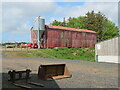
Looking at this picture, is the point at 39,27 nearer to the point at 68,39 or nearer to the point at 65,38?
the point at 65,38

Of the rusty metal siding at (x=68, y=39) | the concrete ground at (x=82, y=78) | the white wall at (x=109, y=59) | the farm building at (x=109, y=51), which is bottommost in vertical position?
the concrete ground at (x=82, y=78)

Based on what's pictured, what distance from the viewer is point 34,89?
712 centimetres

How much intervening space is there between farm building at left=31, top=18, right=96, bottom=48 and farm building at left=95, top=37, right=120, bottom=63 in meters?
13.3

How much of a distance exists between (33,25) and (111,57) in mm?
19275

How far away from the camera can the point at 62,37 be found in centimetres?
3619

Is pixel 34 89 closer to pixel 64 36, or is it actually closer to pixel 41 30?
pixel 41 30

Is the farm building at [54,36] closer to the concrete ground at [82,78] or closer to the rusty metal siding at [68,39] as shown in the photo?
the rusty metal siding at [68,39]

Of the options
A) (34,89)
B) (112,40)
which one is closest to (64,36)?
(112,40)

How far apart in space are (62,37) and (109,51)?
15682 mm

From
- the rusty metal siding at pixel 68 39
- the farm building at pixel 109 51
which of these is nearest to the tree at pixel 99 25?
the rusty metal siding at pixel 68 39

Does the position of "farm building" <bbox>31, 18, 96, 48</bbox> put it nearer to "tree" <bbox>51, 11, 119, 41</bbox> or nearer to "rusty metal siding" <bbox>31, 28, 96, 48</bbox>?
"rusty metal siding" <bbox>31, 28, 96, 48</bbox>

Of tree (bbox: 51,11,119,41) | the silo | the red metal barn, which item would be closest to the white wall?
the red metal barn

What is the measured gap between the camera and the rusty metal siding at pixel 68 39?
34.3 m

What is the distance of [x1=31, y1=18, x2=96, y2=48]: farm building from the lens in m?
34.1
